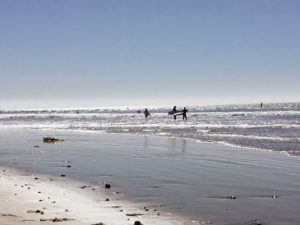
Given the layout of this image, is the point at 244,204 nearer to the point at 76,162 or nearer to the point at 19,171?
the point at 19,171

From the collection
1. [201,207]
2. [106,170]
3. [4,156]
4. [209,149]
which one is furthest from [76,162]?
[201,207]

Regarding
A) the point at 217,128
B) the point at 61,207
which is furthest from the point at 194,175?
the point at 217,128

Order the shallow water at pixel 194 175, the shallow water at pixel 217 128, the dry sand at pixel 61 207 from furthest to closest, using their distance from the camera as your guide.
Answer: the shallow water at pixel 217 128 < the shallow water at pixel 194 175 < the dry sand at pixel 61 207

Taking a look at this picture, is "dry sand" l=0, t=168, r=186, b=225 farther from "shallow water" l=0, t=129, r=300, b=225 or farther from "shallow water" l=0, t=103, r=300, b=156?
"shallow water" l=0, t=103, r=300, b=156

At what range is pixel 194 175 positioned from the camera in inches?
656

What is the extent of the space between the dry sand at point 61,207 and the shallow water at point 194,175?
0.82 m

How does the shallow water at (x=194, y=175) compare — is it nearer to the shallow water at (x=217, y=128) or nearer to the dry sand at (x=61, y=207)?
the dry sand at (x=61, y=207)

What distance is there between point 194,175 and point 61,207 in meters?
6.19

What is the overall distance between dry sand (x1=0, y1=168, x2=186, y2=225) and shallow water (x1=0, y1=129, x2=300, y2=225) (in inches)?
32.4

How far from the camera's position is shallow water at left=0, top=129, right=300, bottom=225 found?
11398 millimetres

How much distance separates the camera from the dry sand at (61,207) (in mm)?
10188

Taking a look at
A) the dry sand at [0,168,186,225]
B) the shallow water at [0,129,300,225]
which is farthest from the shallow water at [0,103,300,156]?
the dry sand at [0,168,186,225]

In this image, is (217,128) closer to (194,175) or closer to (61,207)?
(194,175)

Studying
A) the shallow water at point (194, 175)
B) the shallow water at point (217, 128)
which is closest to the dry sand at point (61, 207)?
the shallow water at point (194, 175)
